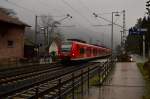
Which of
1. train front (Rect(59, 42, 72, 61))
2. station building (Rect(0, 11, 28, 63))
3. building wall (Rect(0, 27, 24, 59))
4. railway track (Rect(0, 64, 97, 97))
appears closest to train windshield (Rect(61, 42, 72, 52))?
train front (Rect(59, 42, 72, 61))

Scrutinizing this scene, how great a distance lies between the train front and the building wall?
7.97 metres

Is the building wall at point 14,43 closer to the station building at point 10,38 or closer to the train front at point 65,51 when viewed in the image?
the station building at point 10,38

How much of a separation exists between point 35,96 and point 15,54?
38509 millimetres

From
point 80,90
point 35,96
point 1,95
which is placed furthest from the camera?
point 80,90

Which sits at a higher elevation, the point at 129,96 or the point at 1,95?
the point at 1,95

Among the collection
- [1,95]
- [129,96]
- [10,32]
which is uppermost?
[10,32]

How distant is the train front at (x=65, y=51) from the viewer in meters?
37.9

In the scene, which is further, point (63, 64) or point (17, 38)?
point (17, 38)

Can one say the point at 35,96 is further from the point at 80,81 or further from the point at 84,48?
the point at 84,48

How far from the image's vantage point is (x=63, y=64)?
4006 cm

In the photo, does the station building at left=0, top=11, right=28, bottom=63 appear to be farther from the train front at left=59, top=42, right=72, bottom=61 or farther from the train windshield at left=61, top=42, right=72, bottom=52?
the train windshield at left=61, top=42, right=72, bottom=52

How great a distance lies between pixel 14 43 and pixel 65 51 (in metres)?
10.4

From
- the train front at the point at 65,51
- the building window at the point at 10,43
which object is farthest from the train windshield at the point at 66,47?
the building window at the point at 10,43

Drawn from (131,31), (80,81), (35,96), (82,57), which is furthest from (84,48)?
(35,96)
